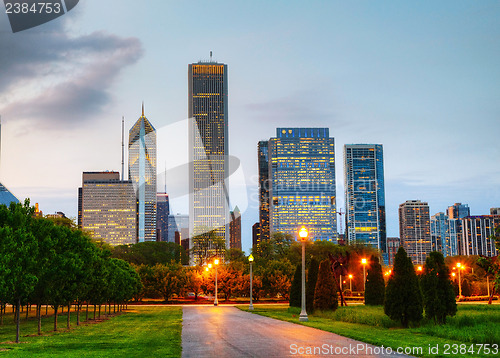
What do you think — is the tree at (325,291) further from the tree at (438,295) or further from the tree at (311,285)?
the tree at (438,295)

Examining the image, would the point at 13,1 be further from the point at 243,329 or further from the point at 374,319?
the point at 374,319

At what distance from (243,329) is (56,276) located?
9.21 meters

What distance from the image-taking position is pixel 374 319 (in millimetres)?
26391

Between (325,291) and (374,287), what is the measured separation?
6.38 m

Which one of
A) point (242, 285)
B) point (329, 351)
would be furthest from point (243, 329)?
point (242, 285)

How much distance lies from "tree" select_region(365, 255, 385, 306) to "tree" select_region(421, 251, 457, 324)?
14.6m

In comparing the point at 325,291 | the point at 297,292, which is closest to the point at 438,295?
the point at 325,291

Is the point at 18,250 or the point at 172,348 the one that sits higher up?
the point at 18,250

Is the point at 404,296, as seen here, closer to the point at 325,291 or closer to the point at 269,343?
the point at 269,343

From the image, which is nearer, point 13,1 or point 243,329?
point 243,329

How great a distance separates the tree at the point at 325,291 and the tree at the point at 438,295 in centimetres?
1066

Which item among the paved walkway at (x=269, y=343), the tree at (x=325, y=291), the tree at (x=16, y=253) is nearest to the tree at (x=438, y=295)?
the paved walkway at (x=269, y=343)

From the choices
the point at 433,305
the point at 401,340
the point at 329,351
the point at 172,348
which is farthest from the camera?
the point at 433,305

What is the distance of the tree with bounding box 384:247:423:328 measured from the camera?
24.2 metres
